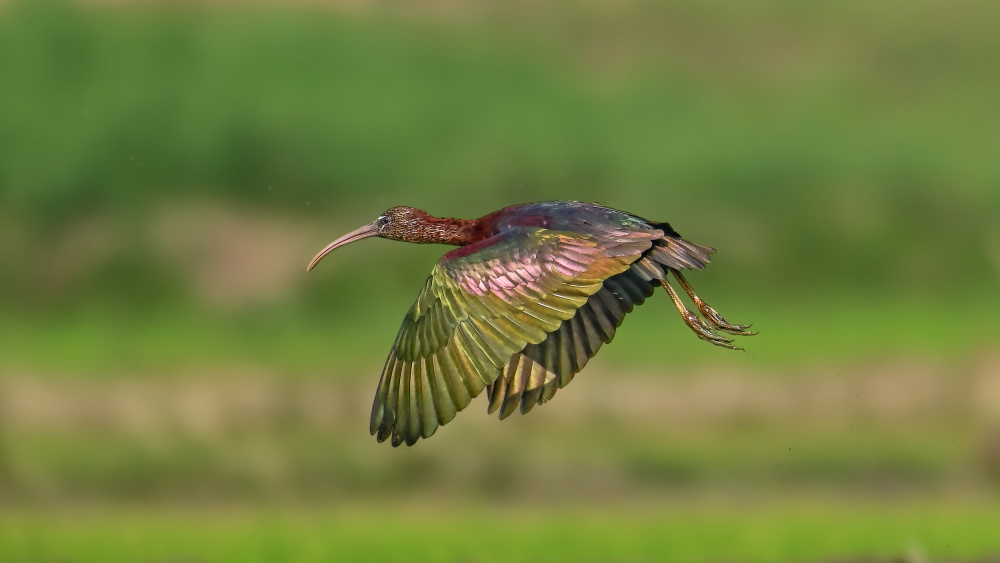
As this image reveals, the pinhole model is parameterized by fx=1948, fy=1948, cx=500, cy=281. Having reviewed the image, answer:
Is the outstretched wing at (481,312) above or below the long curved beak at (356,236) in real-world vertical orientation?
below

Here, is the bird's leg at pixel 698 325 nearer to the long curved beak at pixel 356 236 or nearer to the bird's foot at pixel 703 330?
the bird's foot at pixel 703 330

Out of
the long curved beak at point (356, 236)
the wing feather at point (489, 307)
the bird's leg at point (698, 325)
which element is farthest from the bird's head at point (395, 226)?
the bird's leg at point (698, 325)

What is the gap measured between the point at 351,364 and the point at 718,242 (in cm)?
547

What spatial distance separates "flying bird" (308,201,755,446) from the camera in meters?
10.5

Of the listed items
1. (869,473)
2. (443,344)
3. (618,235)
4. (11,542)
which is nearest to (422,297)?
(443,344)

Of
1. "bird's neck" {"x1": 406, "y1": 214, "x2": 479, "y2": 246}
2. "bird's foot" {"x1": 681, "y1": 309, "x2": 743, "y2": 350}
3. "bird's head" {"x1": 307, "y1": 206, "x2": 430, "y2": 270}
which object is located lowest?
"bird's foot" {"x1": 681, "y1": 309, "x2": 743, "y2": 350}

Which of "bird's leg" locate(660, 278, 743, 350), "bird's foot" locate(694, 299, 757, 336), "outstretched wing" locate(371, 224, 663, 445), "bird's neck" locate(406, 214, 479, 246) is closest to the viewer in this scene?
"outstretched wing" locate(371, 224, 663, 445)

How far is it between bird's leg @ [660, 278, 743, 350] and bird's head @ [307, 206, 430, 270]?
1581 mm

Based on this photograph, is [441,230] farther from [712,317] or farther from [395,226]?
[712,317]

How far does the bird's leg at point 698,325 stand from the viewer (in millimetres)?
11273

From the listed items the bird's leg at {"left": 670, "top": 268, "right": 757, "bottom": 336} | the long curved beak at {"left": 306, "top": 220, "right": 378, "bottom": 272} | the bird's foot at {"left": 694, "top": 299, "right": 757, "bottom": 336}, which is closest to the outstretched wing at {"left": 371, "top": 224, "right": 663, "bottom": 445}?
the bird's leg at {"left": 670, "top": 268, "right": 757, "bottom": 336}

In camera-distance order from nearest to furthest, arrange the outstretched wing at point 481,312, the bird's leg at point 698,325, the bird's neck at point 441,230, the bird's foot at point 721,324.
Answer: the outstretched wing at point 481,312 → the bird's leg at point 698,325 → the bird's foot at point 721,324 → the bird's neck at point 441,230

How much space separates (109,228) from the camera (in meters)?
28.6

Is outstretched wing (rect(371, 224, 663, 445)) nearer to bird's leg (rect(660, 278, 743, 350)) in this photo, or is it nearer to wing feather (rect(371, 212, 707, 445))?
wing feather (rect(371, 212, 707, 445))
